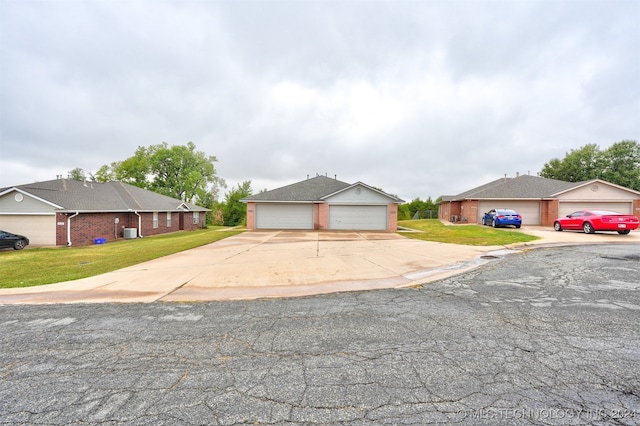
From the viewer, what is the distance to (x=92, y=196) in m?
23.0

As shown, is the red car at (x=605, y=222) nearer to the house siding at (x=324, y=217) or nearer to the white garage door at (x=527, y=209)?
the white garage door at (x=527, y=209)

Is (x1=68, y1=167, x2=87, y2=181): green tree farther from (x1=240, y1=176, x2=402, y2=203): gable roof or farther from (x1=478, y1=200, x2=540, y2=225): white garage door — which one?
(x1=478, y1=200, x2=540, y2=225): white garage door

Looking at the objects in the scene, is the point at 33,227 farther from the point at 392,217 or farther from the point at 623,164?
the point at 623,164

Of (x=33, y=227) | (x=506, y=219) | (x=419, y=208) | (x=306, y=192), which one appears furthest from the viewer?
(x=419, y=208)

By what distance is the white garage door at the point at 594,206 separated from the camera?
891 inches

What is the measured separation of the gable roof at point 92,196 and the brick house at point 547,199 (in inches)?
1177

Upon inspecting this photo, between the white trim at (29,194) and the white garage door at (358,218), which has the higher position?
the white trim at (29,194)

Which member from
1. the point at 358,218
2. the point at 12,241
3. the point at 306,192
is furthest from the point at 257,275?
the point at 12,241

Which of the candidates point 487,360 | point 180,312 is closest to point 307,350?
point 487,360

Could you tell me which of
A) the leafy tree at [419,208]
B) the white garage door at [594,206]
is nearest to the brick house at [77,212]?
the leafy tree at [419,208]

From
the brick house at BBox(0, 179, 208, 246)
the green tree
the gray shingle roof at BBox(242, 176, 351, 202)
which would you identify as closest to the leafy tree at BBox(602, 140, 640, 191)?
the gray shingle roof at BBox(242, 176, 351, 202)

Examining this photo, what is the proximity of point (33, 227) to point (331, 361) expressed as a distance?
81.5 feet

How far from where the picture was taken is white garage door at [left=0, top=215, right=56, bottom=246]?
18.8 meters

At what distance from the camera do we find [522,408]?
2.38m
